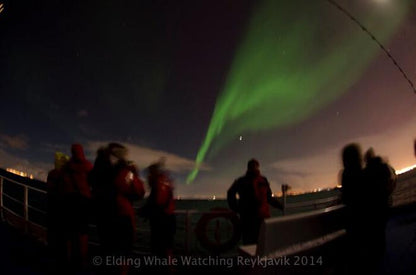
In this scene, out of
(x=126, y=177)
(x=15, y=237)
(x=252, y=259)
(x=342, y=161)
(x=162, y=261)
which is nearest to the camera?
(x=252, y=259)

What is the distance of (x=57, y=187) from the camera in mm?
2564

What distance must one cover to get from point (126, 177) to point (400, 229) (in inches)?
142

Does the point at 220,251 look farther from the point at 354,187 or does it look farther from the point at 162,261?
the point at 354,187

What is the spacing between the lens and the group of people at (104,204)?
219cm

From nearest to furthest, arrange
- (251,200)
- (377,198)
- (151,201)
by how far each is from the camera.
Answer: (377,198), (151,201), (251,200)

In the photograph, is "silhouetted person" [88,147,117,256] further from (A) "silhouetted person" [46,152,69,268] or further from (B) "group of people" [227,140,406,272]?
(B) "group of people" [227,140,406,272]

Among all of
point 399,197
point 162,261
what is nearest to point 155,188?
point 162,261

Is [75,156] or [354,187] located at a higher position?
[75,156]

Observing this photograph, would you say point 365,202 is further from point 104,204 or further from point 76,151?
point 76,151

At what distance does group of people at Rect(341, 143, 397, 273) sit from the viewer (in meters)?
1.81

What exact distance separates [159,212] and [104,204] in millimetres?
796

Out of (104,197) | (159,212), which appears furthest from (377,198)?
(104,197)

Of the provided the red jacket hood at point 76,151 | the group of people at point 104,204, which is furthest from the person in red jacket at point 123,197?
the red jacket hood at point 76,151

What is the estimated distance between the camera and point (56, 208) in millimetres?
2574
